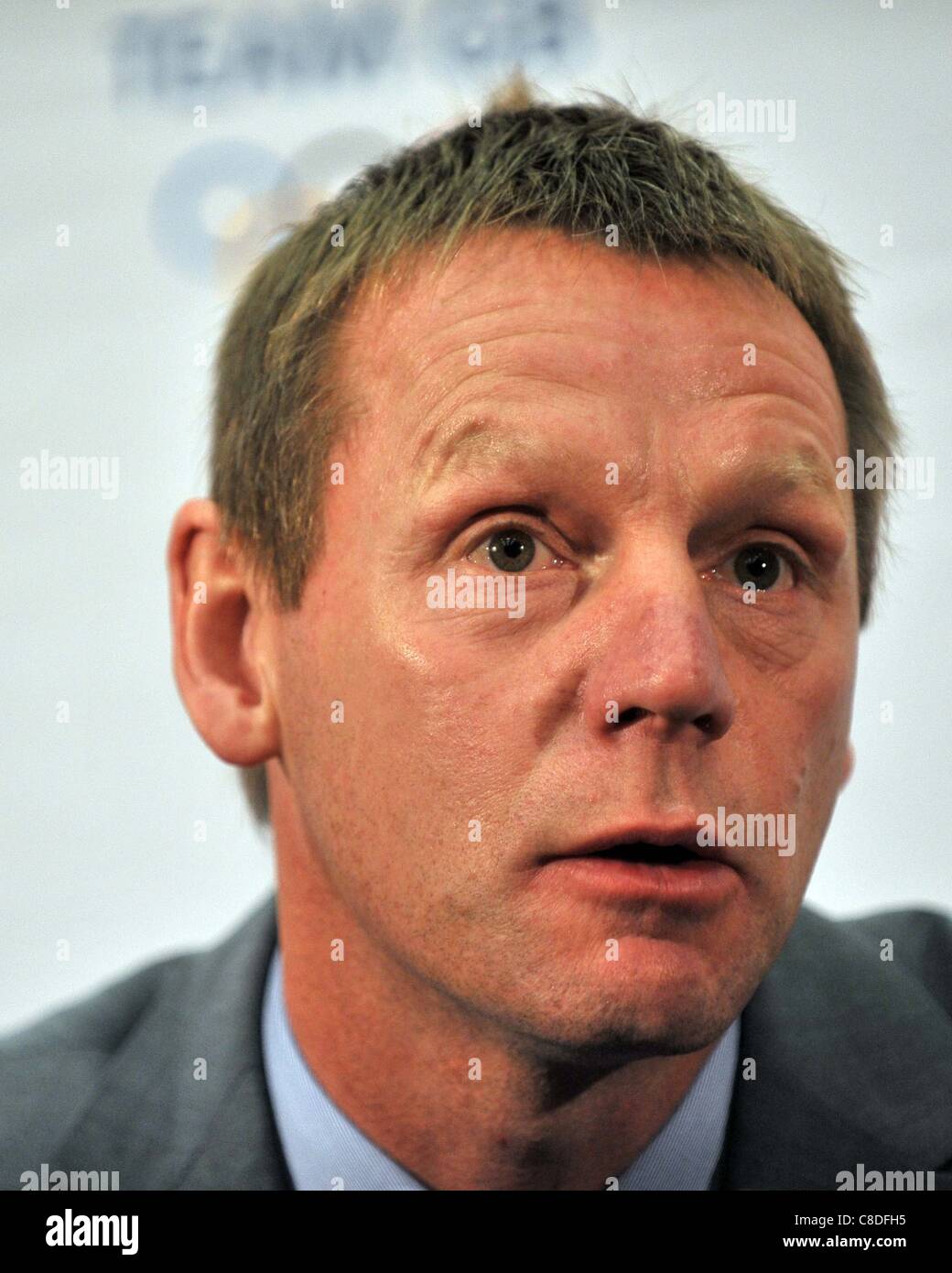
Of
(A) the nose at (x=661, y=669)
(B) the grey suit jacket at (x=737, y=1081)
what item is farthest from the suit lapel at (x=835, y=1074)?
(A) the nose at (x=661, y=669)

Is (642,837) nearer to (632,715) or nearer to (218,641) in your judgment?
(632,715)

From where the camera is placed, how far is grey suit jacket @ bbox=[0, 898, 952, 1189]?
6.57ft

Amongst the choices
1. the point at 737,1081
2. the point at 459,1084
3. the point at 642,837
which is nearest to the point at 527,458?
the point at 642,837

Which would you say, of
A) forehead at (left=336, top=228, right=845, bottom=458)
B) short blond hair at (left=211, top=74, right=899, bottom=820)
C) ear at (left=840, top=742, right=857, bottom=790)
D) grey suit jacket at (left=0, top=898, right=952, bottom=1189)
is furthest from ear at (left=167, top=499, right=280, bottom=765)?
ear at (left=840, top=742, right=857, bottom=790)

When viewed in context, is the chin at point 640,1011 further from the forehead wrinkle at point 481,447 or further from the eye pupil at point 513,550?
the forehead wrinkle at point 481,447

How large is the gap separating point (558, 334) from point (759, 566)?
1.22 feet

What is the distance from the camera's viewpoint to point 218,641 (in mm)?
2105

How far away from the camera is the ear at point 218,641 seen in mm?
2057

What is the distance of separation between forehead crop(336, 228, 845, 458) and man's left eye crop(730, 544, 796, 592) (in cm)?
19

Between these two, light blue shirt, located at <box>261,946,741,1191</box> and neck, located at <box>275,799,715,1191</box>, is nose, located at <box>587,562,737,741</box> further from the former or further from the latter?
light blue shirt, located at <box>261,946,741,1191</box>

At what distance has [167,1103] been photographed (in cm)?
213
